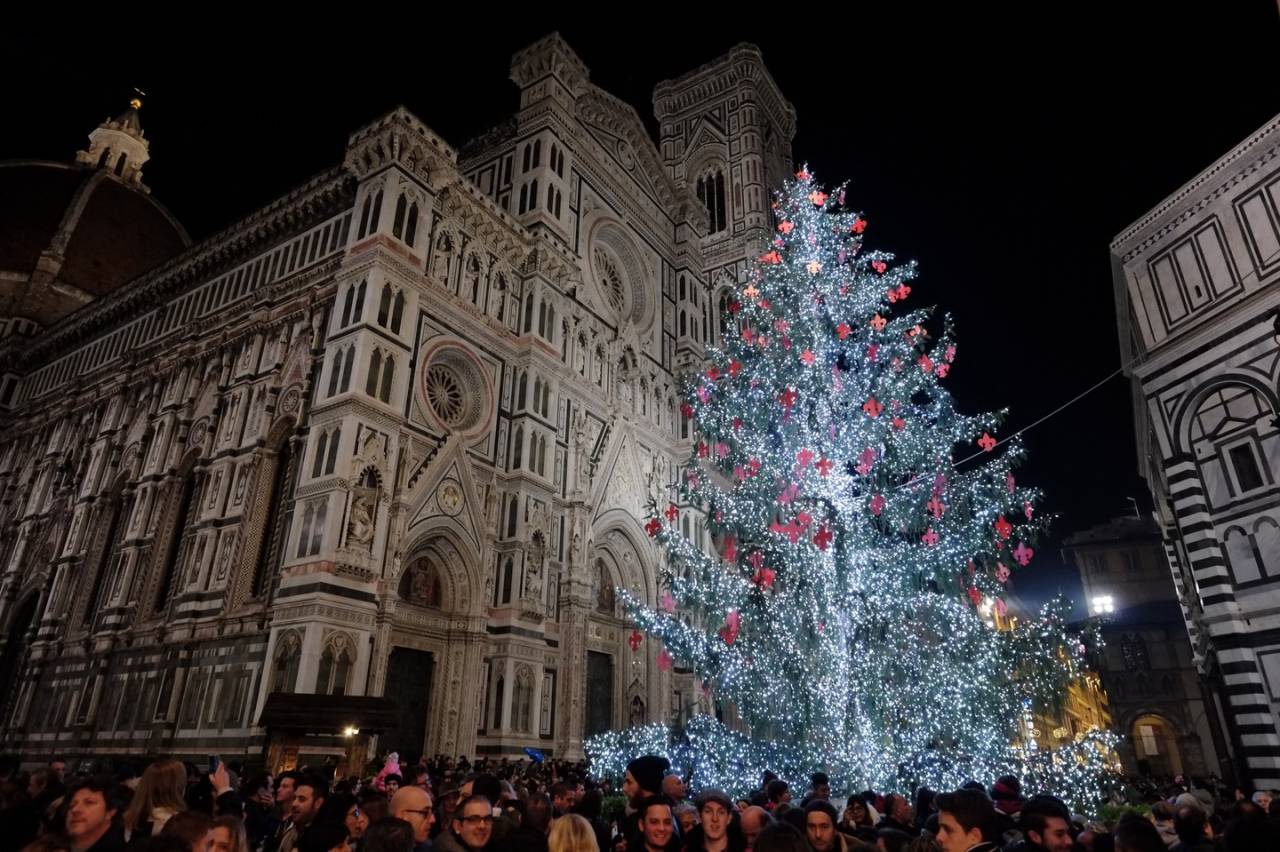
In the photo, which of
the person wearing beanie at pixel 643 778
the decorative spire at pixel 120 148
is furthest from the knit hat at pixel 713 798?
the decorative spire at pixel 120 148

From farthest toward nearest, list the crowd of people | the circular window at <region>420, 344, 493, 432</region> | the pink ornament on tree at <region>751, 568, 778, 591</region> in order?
the circular window at <region>420, 344, 493, 432</region>
the pink ornament on tree at <region>751, 568, 778, 591</region>
the crowd of people

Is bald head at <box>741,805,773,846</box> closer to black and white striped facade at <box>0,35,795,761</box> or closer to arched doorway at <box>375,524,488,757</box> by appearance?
black and white striped facade at <box>0,35,795,761</box>

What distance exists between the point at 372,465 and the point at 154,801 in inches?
519

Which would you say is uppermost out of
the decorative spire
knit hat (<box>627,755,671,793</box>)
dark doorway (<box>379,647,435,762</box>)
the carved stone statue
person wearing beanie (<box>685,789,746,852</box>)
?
the decorative spire

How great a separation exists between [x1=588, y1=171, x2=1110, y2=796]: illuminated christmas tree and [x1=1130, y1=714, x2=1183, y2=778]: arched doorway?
1445 inches

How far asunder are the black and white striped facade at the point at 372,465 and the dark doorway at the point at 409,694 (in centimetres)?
8

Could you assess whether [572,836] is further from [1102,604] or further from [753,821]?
[1102,604]

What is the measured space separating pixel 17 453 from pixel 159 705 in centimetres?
1976

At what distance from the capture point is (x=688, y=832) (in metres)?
4.75

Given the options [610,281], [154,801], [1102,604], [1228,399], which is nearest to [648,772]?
[154,801]

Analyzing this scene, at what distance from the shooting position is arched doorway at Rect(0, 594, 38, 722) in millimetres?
23906

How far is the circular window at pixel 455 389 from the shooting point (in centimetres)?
2045

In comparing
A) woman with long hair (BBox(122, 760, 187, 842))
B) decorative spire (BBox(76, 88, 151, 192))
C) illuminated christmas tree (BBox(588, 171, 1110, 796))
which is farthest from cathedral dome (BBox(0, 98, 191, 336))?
woman with long hair (BBox(122, 760, 187, 842))

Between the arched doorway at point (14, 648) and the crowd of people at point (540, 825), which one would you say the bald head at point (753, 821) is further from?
the arched doorway at point (14, 648)
